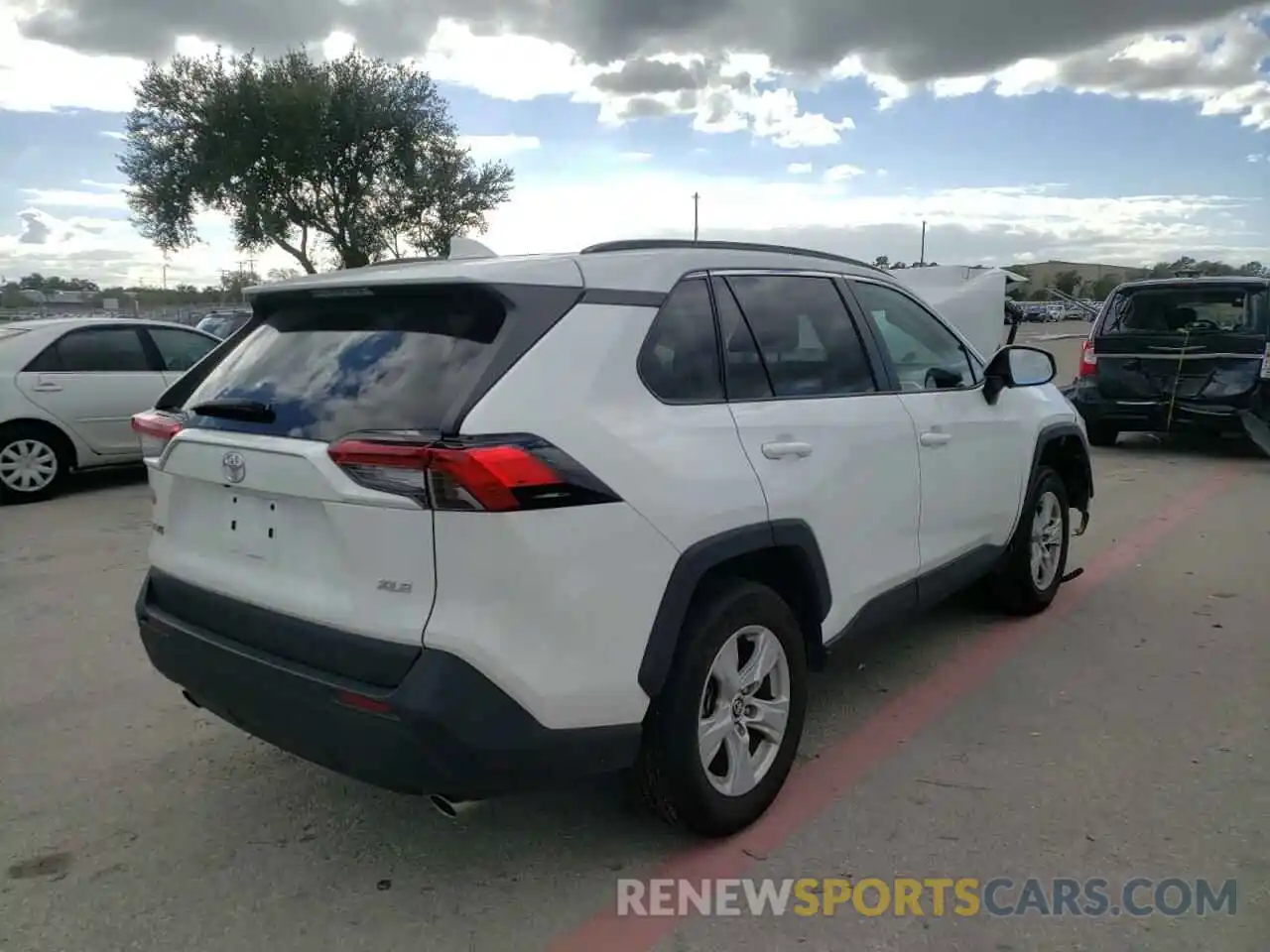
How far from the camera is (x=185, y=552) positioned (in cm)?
292

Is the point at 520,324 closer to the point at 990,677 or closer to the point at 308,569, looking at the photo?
the point at 308,569

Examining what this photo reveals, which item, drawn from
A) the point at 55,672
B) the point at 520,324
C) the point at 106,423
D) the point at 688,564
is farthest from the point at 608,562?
the point at 106,423

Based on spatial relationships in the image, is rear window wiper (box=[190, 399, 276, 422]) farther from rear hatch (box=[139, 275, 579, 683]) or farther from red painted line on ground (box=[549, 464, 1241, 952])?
red painted line on ground (box=[549, 464, 1241, 952])

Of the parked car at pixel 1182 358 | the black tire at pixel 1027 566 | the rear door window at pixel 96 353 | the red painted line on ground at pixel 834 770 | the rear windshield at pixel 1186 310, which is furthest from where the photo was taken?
the rear windshield at pixel 1186 310

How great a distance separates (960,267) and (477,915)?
37.5 ft

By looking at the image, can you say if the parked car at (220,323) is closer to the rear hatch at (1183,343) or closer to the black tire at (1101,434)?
the black tire at (1101,434)

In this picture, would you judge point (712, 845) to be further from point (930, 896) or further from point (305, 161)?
point (305, 161)

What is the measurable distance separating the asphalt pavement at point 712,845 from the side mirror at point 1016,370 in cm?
127

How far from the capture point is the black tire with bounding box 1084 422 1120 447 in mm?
11086

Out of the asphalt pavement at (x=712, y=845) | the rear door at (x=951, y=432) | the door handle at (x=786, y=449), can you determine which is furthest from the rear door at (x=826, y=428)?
the asphalt pavement at (x=712, y=845)

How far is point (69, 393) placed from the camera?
845 centimetres

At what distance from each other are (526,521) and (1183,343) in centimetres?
993

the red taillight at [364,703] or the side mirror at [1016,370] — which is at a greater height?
the side mirror at [1016,370]

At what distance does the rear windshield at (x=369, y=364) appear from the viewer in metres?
2.46
